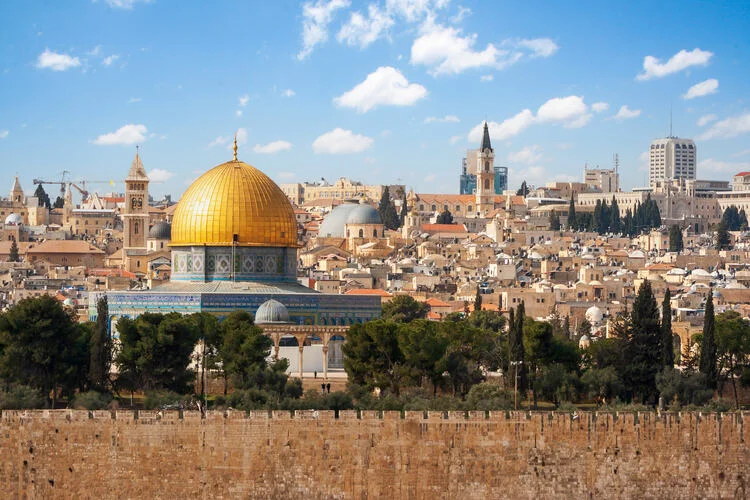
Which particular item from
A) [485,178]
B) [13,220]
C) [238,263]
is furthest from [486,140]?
[238,263]

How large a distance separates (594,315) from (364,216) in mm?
37877

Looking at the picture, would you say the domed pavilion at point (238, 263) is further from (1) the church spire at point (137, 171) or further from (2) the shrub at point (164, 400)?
(1) the church spire at point (137, 171)

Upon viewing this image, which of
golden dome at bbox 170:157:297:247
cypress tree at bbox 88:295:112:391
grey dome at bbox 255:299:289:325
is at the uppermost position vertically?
golden dome at bbox 170:157:297:247

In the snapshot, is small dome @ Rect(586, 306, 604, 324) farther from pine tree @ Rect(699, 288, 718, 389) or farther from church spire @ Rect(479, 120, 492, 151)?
church spire @ Rect(479, 120, 492, 151)

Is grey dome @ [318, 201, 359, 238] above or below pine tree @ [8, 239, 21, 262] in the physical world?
above

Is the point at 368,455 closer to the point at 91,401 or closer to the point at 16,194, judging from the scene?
the point at 91,401

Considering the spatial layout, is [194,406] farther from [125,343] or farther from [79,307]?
[79,307]

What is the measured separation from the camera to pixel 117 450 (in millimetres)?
31891

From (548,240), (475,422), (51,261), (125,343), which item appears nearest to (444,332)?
(125,343)

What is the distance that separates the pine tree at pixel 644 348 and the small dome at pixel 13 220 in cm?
Answer: 8741

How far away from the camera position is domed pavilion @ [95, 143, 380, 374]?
46625 millimetres

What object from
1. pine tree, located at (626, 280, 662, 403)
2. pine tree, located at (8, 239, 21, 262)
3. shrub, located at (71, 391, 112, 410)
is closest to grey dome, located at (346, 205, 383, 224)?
pine tree, located at (8, 239, 21, 262)

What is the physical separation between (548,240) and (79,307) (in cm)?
5206

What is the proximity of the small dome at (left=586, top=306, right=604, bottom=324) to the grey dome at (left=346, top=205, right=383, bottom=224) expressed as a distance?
36121mm
